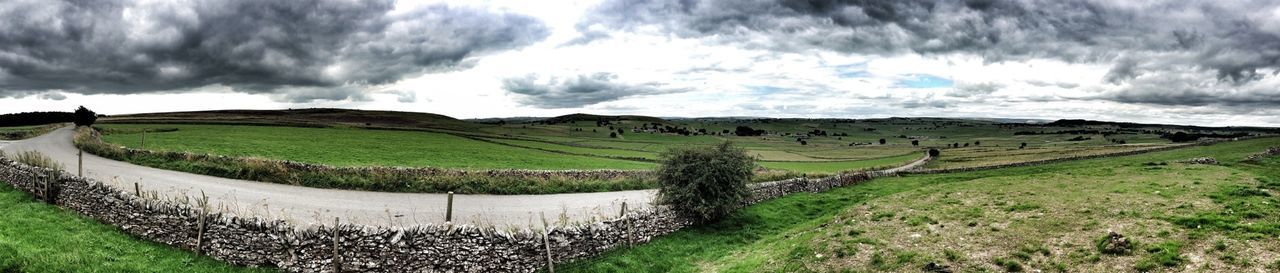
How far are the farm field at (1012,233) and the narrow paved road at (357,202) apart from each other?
4.31 m

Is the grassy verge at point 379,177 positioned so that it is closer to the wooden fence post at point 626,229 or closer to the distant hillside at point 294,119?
the wooden fence post at point 626,229

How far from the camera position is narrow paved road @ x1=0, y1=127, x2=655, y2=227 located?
21.5m

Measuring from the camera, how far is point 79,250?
15.7 metres

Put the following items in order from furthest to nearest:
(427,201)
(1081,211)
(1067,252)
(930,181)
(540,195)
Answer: (930,181), (540,195), (427,201), (1081,211), (1067,252)

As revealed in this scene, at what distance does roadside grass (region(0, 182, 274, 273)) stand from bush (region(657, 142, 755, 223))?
1331 cm

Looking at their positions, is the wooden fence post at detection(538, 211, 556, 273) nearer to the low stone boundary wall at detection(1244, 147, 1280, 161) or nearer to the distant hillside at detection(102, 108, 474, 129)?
the low stone boundary wall at detection(1244, 147, 1280, 161)

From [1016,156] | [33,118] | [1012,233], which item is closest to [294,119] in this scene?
[33,118]

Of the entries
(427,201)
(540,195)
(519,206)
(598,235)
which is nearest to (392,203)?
(427,201)

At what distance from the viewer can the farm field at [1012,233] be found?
1278cm

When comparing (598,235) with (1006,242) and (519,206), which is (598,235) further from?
(1006,242)

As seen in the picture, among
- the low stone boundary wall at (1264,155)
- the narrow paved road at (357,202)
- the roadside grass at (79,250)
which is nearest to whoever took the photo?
the roadside grass at (79,250)

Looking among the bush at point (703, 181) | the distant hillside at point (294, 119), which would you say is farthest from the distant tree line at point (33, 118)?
the bush at point (703, 181)

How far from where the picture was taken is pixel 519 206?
85.8ft

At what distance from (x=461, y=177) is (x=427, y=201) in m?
5.05
